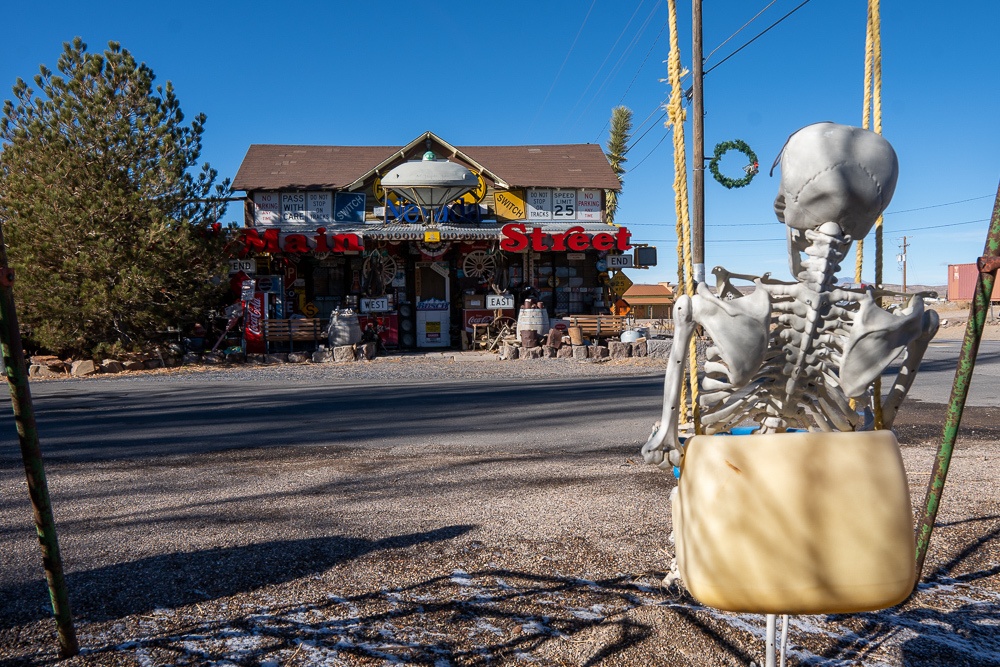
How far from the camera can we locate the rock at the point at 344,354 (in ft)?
55.4

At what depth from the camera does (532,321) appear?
17281 millimetres

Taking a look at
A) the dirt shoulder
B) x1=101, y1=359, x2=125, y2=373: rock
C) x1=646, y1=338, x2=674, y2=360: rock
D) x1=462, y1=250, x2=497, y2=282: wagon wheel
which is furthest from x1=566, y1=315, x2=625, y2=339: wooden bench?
the dirt shoulder

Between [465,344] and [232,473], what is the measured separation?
542 inches

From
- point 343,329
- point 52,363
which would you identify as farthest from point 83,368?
point 343,329

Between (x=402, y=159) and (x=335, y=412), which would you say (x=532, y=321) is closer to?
(x=402, y=159)

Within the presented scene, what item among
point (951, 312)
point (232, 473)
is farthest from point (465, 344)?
point (951, 312)

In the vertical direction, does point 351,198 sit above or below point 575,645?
above

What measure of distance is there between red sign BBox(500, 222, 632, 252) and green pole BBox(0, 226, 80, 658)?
51.3 ft

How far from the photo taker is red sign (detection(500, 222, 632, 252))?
18.0 m

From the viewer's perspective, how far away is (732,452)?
6.53ft

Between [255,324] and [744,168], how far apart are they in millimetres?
12256

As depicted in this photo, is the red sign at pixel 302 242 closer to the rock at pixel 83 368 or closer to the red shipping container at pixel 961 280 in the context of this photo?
the rock at pixel 83 368

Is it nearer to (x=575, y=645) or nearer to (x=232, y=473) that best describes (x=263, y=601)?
(x=575, y=645)

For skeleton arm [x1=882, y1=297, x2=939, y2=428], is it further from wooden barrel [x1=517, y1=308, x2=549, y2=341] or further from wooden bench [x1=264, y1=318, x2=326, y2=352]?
wooden bench [x1=264, y1=318, x2=326, y2=352]
